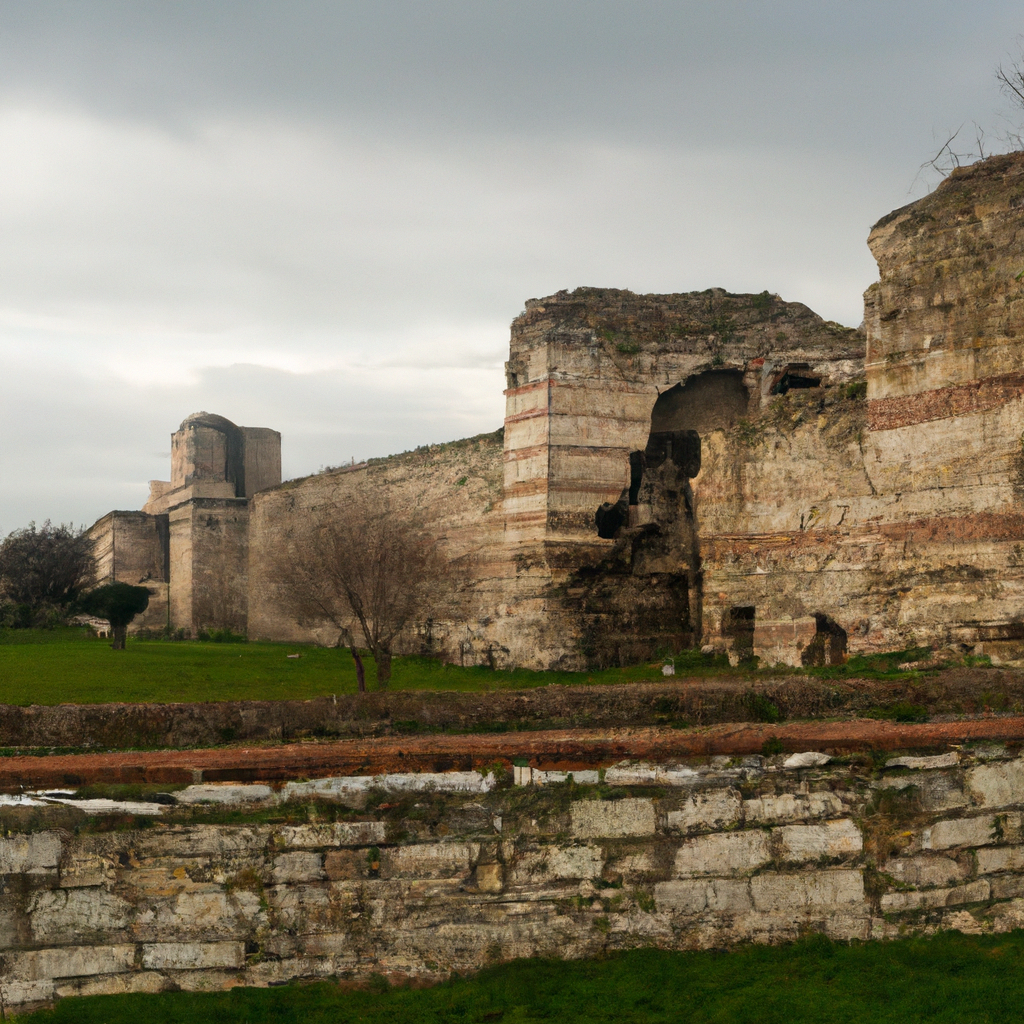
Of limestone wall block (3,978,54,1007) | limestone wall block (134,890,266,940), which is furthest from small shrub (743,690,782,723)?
limestone wall block (3,978,54,1007)

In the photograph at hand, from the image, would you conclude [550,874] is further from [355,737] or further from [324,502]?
[324,502]

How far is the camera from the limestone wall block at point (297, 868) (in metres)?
4.39

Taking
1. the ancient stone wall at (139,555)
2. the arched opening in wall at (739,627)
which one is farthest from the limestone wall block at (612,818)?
the ancient stone wall at (139,555)

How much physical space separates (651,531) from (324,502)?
25.8ft

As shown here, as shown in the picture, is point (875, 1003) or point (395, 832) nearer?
point (875, 1003)

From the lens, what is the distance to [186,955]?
430 cm

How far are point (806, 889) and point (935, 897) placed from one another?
57cm

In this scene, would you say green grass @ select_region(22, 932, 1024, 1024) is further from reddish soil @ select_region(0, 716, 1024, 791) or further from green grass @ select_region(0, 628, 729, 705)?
green grass @ select_region(0, 628, 729, 705)

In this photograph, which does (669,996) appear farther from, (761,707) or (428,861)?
(761,707)

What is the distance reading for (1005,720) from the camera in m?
5.05

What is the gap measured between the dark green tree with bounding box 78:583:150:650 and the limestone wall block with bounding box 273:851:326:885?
13946 mm

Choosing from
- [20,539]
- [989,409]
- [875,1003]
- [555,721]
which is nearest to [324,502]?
[20,539]

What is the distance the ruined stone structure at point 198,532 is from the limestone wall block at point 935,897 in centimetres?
2174

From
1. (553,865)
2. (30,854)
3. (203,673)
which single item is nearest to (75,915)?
(30,854)
